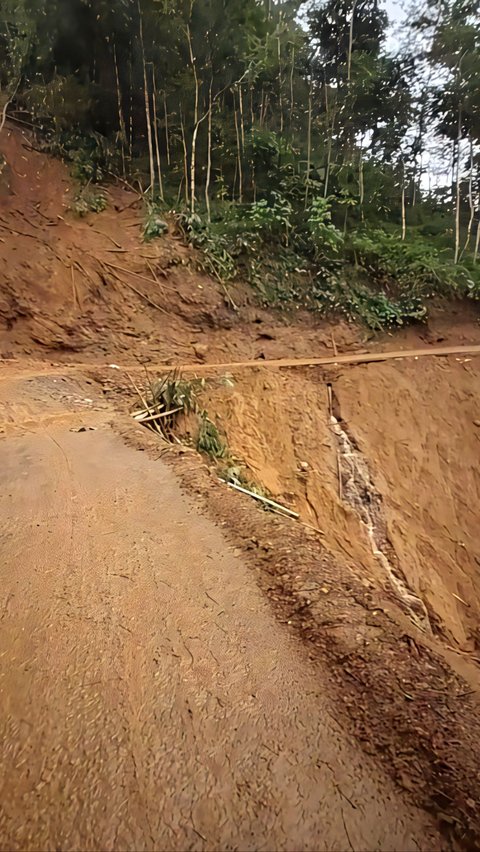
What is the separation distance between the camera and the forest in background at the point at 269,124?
11.8m

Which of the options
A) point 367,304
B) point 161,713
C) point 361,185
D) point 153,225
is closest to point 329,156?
point 361,185

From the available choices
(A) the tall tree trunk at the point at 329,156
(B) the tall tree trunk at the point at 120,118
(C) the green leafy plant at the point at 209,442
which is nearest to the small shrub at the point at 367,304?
(A) the tall tree trunk at the point at 329,156

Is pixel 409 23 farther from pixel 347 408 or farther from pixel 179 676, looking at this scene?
pixel 179 676

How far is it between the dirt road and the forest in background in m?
9.95

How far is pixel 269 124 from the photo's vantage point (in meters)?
15.5

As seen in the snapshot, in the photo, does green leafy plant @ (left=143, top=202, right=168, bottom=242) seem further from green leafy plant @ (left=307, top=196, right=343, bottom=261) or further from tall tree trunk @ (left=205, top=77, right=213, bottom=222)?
green leafy plant @ (left=307, top=196, right=343, bottom=261)

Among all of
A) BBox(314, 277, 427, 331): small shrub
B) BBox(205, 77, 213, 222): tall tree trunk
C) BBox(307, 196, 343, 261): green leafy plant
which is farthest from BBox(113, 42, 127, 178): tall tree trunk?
BBox(314, 277, 427, 331): small shrub

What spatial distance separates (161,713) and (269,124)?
58.0 feet

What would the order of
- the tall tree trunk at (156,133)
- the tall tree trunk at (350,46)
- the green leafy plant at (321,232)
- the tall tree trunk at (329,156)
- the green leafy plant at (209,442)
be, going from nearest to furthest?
the green leafy plant at (209,442) → the tall tree trunk at (156,133) → the green leafy plant at (321,232) → the tall tree trunk at (329,156) → the tall tree trunk at (350,46)

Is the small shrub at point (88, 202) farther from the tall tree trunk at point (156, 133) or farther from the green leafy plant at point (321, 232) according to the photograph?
the green leafy plant at point (321, 232)

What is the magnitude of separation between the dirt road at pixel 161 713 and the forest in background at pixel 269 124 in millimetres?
9946

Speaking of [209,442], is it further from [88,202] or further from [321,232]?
[321,232]

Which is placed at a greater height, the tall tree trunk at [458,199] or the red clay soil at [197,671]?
the tall tree trunk at [458,199]

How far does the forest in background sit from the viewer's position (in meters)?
11.8
